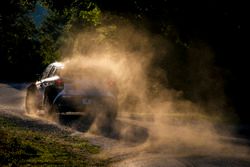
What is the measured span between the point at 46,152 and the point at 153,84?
15987 mm

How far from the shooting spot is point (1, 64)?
6612 cm

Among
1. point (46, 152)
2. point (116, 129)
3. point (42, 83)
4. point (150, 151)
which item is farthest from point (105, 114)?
point (46, 152)

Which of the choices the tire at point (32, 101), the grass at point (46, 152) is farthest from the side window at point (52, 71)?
the grass at point (46, 152)

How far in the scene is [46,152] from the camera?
1040cm

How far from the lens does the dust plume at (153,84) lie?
1777 cm

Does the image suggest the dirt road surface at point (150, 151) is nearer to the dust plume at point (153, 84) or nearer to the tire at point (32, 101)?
the dust plume at point (153, 84)

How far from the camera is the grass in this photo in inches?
361

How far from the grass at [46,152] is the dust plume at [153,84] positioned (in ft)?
9.22

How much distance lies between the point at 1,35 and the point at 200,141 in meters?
4.73

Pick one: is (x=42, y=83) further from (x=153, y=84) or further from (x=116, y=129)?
(x=153, y=84)

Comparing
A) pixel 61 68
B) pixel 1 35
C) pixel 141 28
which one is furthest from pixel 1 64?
pixel 1 35

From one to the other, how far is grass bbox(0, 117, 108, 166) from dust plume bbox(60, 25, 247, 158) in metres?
2.81

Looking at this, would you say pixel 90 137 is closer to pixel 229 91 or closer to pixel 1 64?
pixel 229 91

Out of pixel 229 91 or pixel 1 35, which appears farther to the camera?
pixel 229 91
